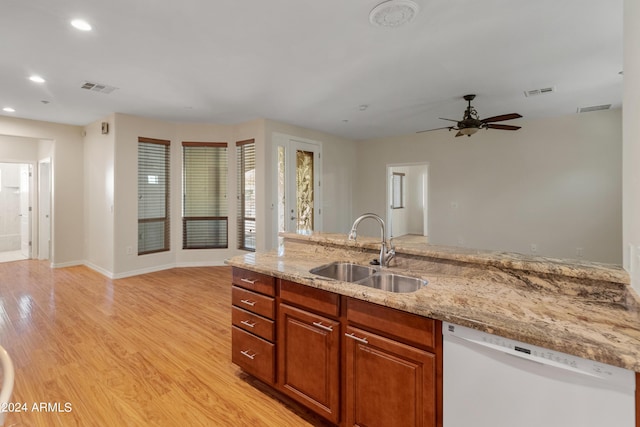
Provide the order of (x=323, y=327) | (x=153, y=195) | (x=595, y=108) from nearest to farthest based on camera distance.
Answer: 1. (x=323, y=327)
2. (x=595, y=108)
3. (x=153, y=195)

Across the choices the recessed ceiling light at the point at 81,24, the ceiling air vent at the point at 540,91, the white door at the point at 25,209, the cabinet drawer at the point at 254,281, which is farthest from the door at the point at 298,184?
the white door at the point at 25,209

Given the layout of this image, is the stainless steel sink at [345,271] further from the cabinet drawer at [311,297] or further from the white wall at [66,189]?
the white wall at [66,189]

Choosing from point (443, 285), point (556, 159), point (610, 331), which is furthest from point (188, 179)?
point (556, 159)

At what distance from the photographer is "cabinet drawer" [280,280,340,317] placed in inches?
65.7

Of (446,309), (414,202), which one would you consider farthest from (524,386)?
(414,202)

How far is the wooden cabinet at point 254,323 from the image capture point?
2.00 m

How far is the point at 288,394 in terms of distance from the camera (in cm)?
190

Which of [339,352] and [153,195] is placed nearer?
[339,352]

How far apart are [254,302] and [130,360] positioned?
1327 mm

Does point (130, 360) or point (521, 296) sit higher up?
point (521, 296)

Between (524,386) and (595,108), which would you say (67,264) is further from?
(595,108)

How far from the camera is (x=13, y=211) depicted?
7.41 metres

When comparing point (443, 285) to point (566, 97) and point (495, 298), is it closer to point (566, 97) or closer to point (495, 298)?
point (495, 298)

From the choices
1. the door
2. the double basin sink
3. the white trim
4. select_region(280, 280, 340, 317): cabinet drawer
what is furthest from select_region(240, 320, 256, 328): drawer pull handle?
the white trim
